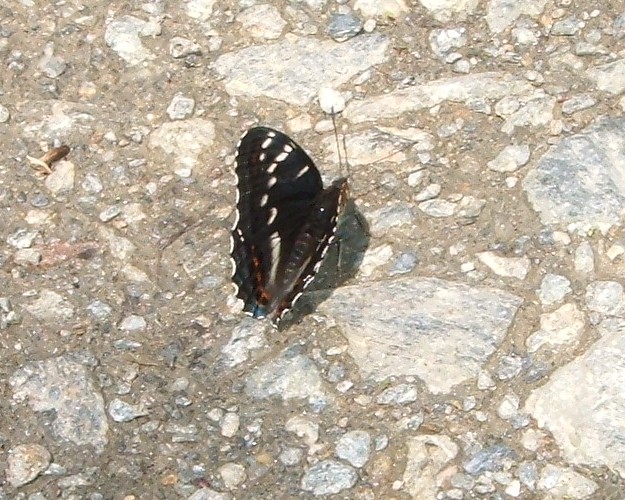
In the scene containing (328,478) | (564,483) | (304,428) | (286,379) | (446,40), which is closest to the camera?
(564,483)

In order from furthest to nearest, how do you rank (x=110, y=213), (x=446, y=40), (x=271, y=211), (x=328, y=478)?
1. (x=446, y=40)
2. (x=110, y=213)
3. (x=271, y=211)
4. (x=328, y=478)

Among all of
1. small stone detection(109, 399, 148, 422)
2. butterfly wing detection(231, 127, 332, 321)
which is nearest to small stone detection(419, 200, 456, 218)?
butterfly wing detection(231, 127, 332, 321)

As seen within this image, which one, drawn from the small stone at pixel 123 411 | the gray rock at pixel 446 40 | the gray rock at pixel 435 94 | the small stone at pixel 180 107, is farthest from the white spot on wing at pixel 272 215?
the gray rock at pixel 446 40

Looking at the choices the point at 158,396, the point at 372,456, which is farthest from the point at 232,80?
the point at 372,456

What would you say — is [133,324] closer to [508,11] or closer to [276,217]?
[276,217]

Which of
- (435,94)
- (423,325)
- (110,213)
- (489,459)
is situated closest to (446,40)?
(435,94)

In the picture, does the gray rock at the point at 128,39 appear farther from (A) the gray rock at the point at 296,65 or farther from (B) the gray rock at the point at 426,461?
(B) the gray rock at the point at 426,461
